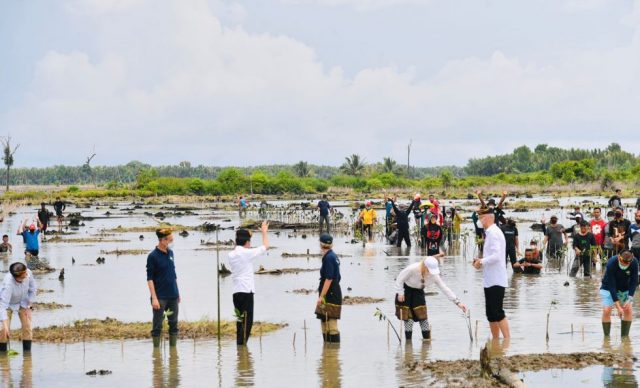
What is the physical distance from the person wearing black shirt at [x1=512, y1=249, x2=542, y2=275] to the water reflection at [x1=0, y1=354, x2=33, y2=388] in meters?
13.3

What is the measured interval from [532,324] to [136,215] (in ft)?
179

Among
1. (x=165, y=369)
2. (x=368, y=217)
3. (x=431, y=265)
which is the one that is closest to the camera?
(x=165, y=369)

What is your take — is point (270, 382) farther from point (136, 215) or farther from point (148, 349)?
point (136, 215)

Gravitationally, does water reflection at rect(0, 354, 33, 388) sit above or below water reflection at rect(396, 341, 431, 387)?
below

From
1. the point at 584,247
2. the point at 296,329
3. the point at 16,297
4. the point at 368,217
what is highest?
the point at 368,217

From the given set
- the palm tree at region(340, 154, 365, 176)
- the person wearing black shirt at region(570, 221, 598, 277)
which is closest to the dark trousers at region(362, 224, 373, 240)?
the person wearing black shirt at region(570, 221, 598, 277)

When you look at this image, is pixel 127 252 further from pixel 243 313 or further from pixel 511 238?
pixel 243 313

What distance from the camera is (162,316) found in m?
14.4

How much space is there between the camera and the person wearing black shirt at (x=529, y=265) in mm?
24125

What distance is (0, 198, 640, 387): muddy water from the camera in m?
12.7

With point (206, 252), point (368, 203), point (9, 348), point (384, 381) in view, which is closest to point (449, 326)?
point (384, 381)

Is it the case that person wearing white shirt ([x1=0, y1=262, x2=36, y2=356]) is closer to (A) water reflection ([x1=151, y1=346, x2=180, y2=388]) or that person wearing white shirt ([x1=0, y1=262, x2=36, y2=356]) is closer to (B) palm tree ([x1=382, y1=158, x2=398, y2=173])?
(A) water reflection ([x1=151, y1=346, x2=180, y2=388])

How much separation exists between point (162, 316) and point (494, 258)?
4.66 metres

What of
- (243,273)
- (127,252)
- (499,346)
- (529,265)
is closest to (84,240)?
(127,252)
